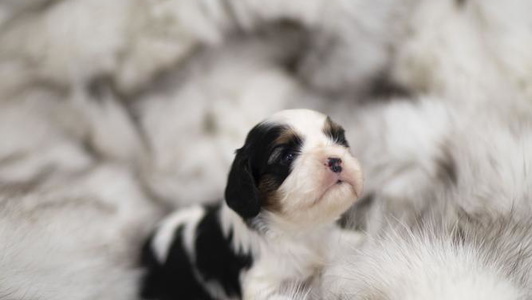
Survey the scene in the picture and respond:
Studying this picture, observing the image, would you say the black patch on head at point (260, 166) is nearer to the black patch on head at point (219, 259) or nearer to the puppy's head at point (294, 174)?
the puppy's head at point (294, 174)

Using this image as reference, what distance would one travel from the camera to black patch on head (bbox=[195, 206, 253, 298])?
1106 mm

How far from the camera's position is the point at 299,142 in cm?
101

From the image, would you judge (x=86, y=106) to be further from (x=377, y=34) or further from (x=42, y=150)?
(x=377, y=34)

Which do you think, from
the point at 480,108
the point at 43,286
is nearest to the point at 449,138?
the point at 480,108

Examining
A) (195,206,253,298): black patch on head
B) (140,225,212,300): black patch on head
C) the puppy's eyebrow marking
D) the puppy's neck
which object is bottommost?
(140,225,212,300): black patch on head

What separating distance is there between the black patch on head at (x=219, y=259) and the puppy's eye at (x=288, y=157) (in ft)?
0.63

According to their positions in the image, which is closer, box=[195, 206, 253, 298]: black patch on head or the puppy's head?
the puppy's head

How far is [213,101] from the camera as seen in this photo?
139cm

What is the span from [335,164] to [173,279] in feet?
1.30

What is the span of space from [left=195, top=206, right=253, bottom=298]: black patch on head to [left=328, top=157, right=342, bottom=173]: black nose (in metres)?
0.23

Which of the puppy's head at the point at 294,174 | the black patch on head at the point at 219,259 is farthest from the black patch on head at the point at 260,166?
the black patch on head at the point at 219,259

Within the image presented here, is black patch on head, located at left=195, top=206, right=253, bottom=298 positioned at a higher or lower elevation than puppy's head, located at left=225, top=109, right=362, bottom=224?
lower

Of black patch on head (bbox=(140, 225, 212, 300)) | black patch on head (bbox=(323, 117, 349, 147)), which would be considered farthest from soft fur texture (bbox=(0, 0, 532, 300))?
black patch on head (bbox=(323, 117, 349, 147))

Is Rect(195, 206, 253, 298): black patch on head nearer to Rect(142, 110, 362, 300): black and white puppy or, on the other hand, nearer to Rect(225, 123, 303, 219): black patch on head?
Rect(142, 110, 362, 300): black and white puppy
